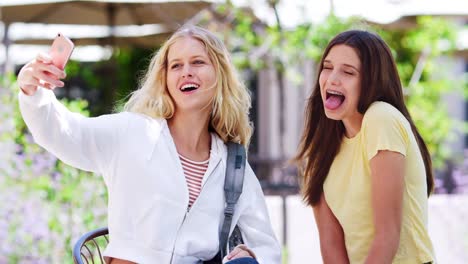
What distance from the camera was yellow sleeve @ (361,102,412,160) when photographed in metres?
2.56

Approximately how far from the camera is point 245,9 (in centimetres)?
670

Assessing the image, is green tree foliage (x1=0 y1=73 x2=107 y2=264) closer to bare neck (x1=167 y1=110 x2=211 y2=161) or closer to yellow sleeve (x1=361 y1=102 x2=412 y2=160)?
bare neck (x1=167 y1=110 x2=211 y2=161)

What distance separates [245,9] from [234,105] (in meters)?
3.85

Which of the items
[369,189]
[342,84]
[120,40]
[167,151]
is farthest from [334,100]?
[120,40]

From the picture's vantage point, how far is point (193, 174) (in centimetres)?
271

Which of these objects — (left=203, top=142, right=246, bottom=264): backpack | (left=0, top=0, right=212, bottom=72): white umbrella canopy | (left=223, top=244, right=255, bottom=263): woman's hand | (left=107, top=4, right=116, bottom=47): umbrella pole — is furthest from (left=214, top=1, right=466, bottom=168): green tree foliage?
(left=107, top=4, right=116, bottom=47): umbrella pole

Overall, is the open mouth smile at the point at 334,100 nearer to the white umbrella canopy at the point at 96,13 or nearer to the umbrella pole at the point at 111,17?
the white umbrella canopy at the point at 96,13

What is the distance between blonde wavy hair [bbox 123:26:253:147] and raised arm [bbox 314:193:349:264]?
1.22ft

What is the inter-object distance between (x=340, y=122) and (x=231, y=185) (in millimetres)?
424

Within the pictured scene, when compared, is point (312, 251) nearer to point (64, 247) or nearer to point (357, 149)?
point (64, 247)

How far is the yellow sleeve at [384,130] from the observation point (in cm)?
256

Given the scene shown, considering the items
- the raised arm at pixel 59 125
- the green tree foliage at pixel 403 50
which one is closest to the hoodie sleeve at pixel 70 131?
the raised arm at pixel 59 125

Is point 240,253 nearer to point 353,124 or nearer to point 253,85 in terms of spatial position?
point 353,124

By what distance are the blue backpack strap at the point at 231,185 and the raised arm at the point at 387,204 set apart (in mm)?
421
